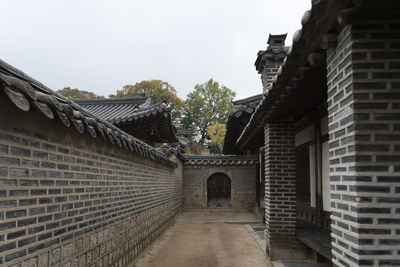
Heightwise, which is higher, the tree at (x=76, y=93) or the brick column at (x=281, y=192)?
the tree at (x=76, y=93)

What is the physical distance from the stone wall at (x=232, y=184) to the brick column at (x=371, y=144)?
13451mm

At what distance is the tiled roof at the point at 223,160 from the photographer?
52.2ft

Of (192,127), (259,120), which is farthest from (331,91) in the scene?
(192,127)

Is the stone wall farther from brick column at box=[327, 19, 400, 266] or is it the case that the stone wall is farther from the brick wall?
brick column at box=[327, 19, 400, 266]

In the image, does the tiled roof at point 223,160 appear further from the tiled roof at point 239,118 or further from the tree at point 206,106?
the tree at point 206,106

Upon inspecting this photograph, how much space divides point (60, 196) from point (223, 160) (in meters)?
13.4

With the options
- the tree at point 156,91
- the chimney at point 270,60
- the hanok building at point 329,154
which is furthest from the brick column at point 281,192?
the tree at point 156,91

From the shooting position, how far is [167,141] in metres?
12.1

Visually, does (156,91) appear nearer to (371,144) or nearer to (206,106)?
(206,106)

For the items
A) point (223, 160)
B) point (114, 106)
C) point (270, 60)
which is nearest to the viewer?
point (270, 60)

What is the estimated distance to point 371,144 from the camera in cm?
229

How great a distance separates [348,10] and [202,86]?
122ft

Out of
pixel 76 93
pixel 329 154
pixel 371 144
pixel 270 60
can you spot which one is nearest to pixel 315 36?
pixel 371 144

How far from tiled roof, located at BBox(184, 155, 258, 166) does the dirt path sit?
14.2 feet
